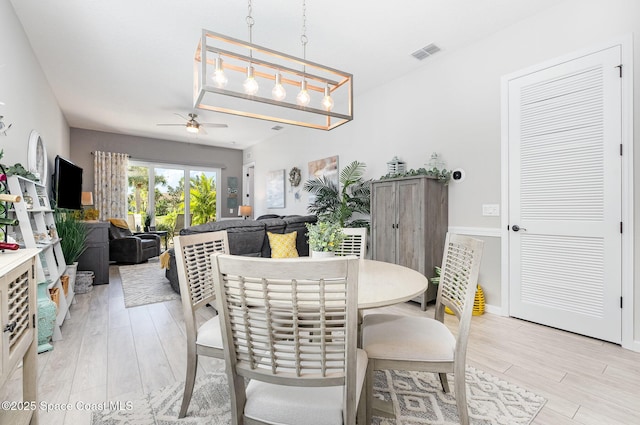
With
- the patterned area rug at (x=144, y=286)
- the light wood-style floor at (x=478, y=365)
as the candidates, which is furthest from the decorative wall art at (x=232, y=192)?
the light wood-style floor at (x=478, y=365)

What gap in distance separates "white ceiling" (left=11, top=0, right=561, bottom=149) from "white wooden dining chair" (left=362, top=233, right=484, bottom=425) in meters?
2.22

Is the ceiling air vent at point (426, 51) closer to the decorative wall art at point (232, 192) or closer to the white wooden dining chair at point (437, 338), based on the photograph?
the white wooden dining chair at point (437, 338)

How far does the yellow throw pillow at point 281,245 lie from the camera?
3547 millimetres

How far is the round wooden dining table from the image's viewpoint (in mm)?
1188

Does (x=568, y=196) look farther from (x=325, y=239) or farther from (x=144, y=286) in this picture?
(x=144, y=286)

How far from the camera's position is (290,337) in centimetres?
91

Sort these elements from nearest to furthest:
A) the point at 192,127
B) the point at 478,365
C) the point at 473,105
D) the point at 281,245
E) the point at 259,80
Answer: the point at 478,365
the point at 473,105
the point at 281,245
the point at 259,80
the point at 192,127

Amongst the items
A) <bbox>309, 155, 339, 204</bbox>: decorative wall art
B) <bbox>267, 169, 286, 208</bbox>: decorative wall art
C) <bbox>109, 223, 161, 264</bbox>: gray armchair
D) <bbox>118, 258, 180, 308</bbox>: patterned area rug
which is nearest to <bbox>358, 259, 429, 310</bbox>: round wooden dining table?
<bbox>118, 258, 180, 308</bbox>: patterned area rug

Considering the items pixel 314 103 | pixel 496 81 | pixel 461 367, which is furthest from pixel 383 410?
pixel 314 103

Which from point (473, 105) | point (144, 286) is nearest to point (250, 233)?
point (144, 286)

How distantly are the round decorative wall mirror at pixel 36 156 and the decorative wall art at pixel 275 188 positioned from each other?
3800mm

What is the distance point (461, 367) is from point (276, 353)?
84 centimetres

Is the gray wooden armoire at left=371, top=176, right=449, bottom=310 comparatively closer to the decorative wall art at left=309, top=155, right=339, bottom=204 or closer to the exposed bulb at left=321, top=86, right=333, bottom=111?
the exposed bulb at left=321, top=86, right=333, bottom=111

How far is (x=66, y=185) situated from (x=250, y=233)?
2.92m
